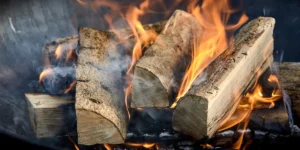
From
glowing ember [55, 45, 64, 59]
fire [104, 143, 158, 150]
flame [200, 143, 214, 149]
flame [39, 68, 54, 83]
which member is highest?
glowing ember [55, 45, 64, 59]

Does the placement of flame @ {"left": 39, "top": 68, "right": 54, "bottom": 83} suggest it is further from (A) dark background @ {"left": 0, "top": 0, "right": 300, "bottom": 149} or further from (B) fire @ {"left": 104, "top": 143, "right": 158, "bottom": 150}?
(B) fire @ {"left": 104, "top": 143, "right": 158, "bottom": 150}

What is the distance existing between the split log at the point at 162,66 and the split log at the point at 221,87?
167mm

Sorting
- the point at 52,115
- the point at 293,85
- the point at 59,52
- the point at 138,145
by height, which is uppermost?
the point at 59,52

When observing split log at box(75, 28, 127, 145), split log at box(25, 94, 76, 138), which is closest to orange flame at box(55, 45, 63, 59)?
split log at box(75, 28, 127, 145)

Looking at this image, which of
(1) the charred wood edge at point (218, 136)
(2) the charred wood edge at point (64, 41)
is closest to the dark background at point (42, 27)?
(2) the charred wood edge at point (64, 41)

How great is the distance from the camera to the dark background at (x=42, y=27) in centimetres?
296

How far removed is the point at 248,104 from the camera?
2.37 meters

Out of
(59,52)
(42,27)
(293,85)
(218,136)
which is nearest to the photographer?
(218,136)

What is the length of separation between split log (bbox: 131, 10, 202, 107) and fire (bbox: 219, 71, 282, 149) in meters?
0.37

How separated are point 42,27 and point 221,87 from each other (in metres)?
1.74

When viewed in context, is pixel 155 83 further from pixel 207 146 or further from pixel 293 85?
pixel 293 85

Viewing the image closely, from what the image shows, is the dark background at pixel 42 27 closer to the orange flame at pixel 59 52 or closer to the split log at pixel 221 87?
the orange flame at pixel 59 52

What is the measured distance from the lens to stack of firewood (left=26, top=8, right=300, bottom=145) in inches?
84.6

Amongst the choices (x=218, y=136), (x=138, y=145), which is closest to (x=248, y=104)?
(x=218, y=136)
